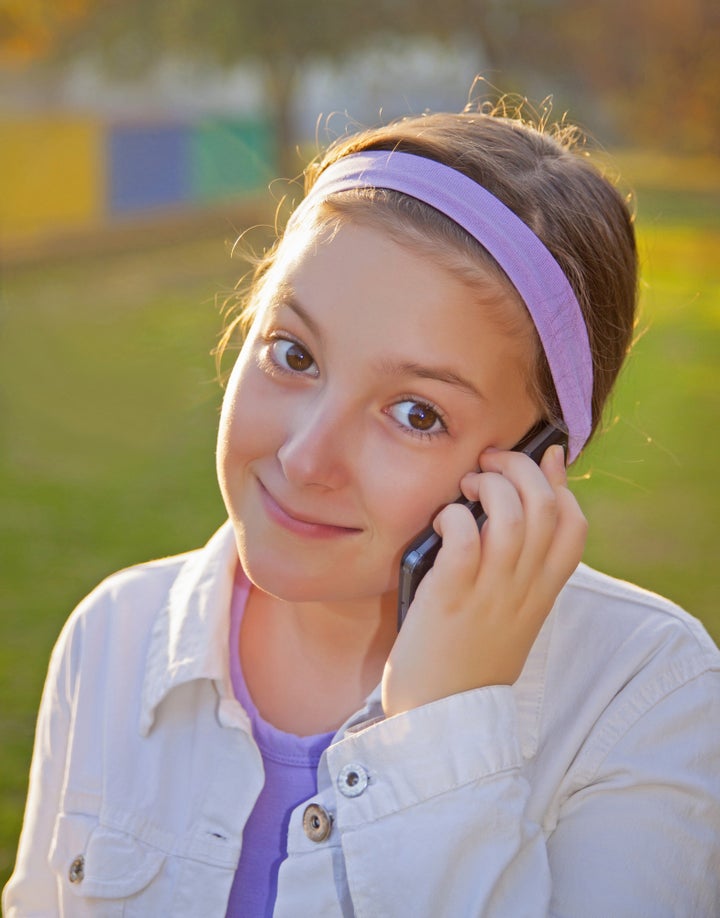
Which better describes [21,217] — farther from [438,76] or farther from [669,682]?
[669,682]

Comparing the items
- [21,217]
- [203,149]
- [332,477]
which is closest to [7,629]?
[332,477]

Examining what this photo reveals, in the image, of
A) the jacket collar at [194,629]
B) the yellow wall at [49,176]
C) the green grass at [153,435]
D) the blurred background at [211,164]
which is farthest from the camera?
the yellow wall at [49,176]

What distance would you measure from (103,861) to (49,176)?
9933 millimetres

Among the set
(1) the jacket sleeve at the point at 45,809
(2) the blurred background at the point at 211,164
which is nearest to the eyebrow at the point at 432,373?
(1) the jacket sleeve at the point at 45,809

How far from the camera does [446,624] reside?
1833 millimetres

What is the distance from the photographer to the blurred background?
8883 millimetres

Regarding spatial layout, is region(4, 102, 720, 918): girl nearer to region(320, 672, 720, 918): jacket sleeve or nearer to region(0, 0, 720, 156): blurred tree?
region(320, 672, 720, 918): jacket sleeve

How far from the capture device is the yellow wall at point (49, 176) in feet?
35.8

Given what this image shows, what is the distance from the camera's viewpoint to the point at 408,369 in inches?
72.6

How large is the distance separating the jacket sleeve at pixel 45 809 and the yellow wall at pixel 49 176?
9.56 meters

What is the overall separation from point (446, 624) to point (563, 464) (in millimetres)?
393

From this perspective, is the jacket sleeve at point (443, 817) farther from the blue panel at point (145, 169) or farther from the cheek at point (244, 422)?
the blue panel at point (145, 169)

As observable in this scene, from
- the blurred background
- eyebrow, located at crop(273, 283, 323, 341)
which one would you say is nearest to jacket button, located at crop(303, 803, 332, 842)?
eyebrow, located at crop(273, 283, 323, 341)

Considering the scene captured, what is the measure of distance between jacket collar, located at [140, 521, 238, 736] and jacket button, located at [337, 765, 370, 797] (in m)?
0.36
